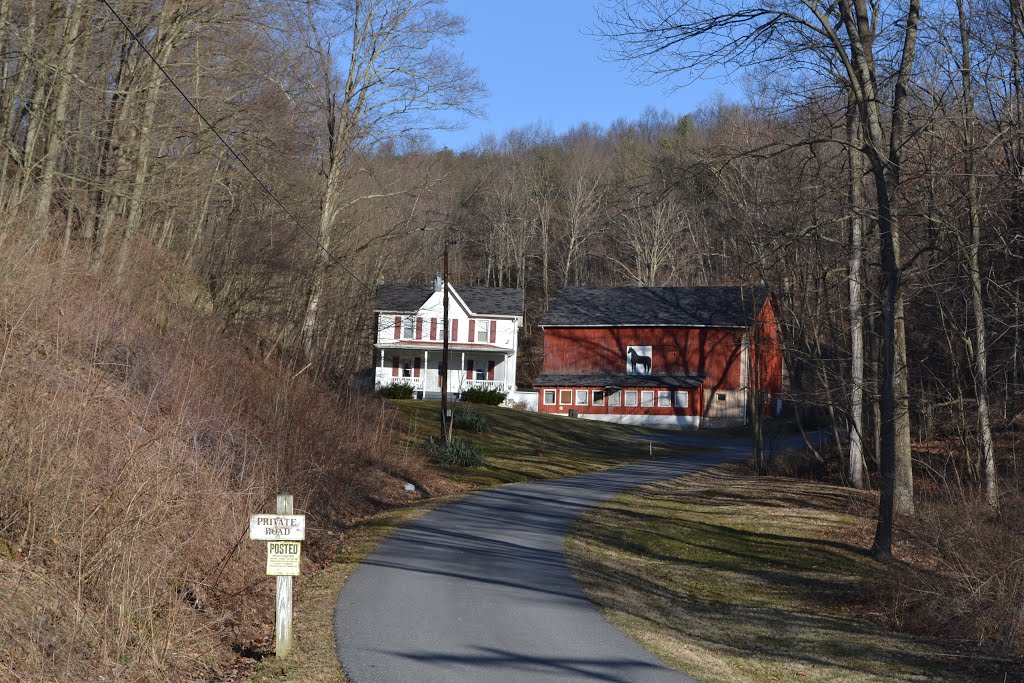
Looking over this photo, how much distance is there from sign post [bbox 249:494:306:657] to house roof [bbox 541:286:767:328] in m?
47.0

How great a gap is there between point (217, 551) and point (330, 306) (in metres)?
21.9

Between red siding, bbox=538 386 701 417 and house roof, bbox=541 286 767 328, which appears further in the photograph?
house roof, bbox=541 286 767 328

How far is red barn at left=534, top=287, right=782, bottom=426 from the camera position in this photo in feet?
180

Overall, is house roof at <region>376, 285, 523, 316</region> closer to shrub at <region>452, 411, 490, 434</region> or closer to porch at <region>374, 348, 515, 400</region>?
porch at <region>374, 348, 515, 400</region>

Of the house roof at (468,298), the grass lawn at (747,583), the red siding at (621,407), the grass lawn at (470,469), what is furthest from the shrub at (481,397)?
the grass lawn at (747,583)

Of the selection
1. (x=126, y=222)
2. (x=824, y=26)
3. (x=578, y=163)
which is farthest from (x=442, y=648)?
(x=578, y=163)

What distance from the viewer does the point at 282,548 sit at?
8938mm

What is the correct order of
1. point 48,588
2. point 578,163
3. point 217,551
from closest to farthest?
point 48,588
point 217,551
point 578,163

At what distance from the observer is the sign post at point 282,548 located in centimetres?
883

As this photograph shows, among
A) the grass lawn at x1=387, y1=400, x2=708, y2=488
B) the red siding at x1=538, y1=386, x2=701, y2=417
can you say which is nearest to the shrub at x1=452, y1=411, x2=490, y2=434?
the grass lawn at x1=387, y1=400, x2=708, y2=488

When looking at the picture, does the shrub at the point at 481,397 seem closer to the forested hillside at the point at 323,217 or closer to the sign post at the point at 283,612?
the forested hillside at the point at 323,217

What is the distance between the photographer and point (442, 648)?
9.48m

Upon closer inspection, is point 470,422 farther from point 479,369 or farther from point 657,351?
point 479,369

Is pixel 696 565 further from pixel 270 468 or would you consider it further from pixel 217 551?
pixel 217 551
